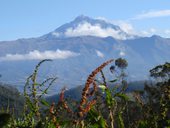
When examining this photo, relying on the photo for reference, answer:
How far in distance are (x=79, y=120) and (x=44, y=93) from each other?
0.76m

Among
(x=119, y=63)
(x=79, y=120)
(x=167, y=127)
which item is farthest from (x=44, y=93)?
(x=119, y=63)

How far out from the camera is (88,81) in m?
2.78

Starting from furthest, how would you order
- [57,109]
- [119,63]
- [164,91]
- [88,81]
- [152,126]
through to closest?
[119,63] < [164,91] < [152,126] < [57,109] < [88,81]

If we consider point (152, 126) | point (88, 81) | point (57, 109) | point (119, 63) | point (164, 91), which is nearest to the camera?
point (88, 81)

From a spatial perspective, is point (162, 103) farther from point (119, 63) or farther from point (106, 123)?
point (119, 63)

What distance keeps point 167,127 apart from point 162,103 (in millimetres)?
290

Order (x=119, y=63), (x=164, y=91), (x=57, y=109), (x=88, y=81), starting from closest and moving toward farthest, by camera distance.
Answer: (x=88, y=81) < (x=57, y=109) < (x=164, y=91) < (x=119, y=63)

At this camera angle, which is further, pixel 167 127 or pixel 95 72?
pixel 167 127

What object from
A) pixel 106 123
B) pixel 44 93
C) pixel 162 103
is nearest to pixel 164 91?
pixel 162 103

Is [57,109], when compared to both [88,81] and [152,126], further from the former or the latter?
[152,126]

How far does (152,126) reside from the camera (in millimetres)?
3695

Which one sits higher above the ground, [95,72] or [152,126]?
[95,72]

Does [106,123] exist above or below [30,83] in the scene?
below

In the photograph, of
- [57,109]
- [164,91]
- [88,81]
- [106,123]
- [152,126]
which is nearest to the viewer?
[88,81]
